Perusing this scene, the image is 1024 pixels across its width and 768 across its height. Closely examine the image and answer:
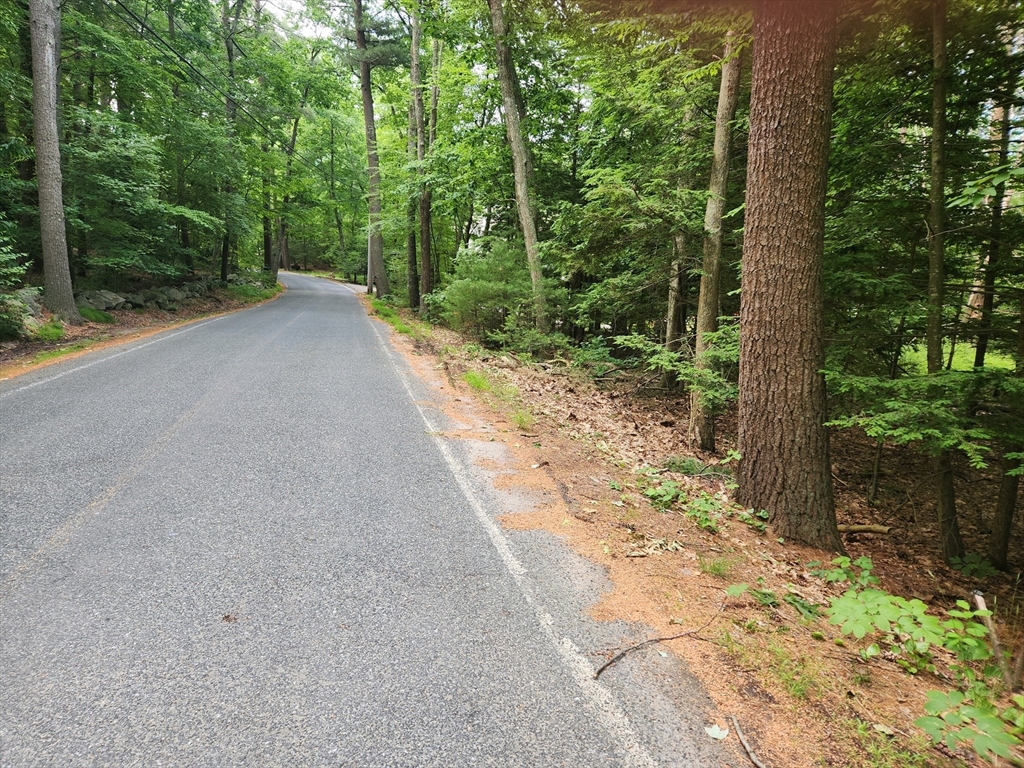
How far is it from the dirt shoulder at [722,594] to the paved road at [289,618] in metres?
0.26

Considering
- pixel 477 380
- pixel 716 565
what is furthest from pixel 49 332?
pixel 716 565

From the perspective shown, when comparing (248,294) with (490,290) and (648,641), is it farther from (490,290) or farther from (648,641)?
(648,641)

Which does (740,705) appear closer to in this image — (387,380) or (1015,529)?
(1015,529)

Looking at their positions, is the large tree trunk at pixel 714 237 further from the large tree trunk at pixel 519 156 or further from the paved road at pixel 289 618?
the large tree trunk at pixel 519 156

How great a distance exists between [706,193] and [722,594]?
4993 millimetres

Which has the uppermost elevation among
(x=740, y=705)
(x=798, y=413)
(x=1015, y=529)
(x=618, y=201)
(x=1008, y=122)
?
(x=1008, y=122)

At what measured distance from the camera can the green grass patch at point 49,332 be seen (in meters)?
10.1

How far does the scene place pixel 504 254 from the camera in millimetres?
13133

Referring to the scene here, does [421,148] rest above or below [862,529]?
above

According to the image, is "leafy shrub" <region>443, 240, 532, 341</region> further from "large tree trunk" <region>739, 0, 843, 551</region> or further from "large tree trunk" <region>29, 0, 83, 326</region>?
"large tree trunk" <region>29, 0, 83, 326</region>

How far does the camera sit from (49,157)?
1115cm

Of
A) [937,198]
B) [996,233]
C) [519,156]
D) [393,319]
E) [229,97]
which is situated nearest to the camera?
[937,198]

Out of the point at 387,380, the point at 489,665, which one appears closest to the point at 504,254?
the point at 387,380

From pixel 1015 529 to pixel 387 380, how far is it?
918cm
